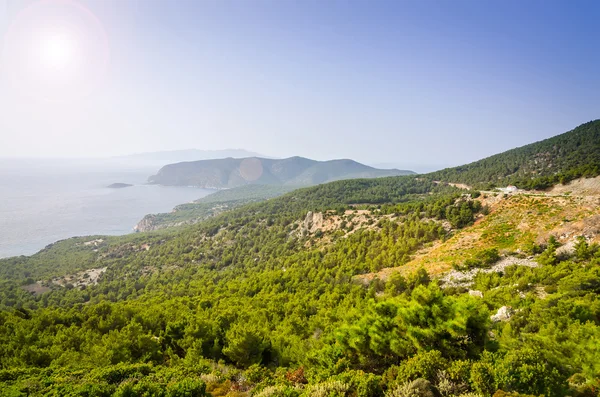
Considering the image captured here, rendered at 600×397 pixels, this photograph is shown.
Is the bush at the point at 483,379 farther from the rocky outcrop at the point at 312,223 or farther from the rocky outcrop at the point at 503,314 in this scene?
the rocky outcrop at the point at 312,223

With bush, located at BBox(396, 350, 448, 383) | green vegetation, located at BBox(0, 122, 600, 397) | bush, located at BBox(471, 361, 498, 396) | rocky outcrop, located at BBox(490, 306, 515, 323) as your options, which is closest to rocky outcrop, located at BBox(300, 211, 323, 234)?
green vegetation, located at BBox(0, 122, 600, 397)

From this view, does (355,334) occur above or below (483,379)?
below

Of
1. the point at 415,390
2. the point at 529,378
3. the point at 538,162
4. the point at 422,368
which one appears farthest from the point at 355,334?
the point at 538,162

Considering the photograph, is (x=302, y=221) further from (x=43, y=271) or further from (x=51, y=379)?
(x=43, y=271)

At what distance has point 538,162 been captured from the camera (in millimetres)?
83375

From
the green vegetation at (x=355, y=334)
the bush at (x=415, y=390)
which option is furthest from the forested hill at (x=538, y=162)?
the bush at (x=415, y=390)

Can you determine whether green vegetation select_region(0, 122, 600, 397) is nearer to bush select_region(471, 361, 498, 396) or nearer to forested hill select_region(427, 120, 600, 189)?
bush select_region(471, 361, 498, 396)

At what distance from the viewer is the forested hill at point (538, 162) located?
68.2 meters

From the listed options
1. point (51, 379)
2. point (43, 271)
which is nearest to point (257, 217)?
point (43, 271)

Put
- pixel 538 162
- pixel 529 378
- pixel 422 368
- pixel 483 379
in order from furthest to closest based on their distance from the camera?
pixel 538 162, pixel 422 368, pixel 483 379, pixel 529 378

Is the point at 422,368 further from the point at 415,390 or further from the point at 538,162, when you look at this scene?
the point at 538,162

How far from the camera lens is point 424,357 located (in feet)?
36.1

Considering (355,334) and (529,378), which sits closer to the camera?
(529,378)

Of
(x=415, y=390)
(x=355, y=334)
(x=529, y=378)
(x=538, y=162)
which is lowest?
(x=355, y=334)
